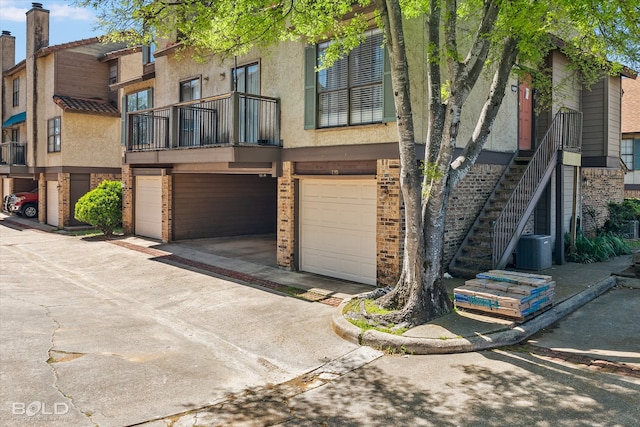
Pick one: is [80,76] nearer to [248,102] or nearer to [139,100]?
[139,100]

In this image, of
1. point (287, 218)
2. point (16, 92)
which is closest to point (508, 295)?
point (287, 218)

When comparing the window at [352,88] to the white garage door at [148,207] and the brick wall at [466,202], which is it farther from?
the white garage door at [148,207]

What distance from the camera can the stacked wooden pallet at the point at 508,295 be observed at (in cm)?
781

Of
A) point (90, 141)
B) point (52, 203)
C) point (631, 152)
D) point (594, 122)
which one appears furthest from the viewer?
point (52, 203)

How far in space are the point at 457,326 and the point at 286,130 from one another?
703cm

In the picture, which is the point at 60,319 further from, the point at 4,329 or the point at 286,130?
the point at 286,130

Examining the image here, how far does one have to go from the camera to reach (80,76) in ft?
80.7

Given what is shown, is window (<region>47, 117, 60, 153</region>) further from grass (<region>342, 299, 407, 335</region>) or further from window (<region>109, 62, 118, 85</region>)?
grass (<region>342, 299, 407, 335</region>)

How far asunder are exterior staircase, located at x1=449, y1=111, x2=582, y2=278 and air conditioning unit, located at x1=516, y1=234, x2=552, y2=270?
67 centimetres

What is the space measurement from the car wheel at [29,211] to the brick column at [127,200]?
11.6 m

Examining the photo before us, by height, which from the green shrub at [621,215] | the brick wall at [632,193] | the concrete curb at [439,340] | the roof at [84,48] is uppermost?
the roof at [84,48]

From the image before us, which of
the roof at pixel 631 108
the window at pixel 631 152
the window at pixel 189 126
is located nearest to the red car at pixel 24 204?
the window at pixel 189 126

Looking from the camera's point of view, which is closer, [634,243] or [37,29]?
[634,243]

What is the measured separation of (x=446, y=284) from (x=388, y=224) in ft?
5.98
